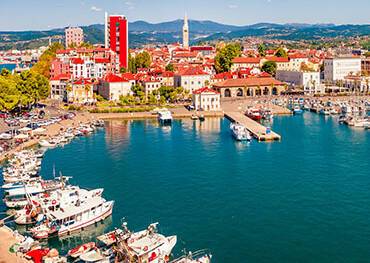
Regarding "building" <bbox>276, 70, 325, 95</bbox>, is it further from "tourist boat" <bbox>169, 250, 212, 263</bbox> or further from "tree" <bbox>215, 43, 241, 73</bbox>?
"tourist boat" <bbox>169, 250, 212, 263</bbox>

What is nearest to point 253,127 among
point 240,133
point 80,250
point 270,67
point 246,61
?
point 240,133

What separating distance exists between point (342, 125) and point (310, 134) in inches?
152

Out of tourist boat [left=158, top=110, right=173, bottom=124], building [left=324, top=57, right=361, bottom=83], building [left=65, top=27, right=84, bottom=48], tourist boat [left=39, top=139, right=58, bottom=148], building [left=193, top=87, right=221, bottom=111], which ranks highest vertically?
building [left=65, top=27, right=84, bottom=48]

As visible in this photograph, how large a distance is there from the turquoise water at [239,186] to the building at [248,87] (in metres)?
12.8

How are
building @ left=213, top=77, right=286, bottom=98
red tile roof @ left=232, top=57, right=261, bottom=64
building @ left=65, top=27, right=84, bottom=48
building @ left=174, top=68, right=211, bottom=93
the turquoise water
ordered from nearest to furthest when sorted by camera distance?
the turquoise water < building @ left=174, top=68, right=211, bottom=93 < building @ left=213, top=77, right=286, bottom=98 < red tile roof @ left=232, top=57, right=261, bottom=64 < building @ left=65, top=27, right=84, bottom=48

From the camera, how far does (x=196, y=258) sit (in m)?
11.3

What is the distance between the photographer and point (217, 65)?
48.6 m

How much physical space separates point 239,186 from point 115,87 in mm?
21365

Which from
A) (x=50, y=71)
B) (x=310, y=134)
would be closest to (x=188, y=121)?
(x=310, y=134)

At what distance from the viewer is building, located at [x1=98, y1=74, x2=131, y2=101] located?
36.5 m

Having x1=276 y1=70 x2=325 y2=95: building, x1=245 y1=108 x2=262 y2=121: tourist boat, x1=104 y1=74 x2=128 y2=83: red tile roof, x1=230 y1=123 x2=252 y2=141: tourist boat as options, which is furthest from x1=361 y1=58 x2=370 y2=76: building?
x1=230 y1=123 x2=252 y2=141: tourist boat

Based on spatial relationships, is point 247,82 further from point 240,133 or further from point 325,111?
point 240,133

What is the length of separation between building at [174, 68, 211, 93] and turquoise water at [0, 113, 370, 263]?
12.1 meters

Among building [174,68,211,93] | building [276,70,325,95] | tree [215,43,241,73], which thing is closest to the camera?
building [174,68,211,93]
